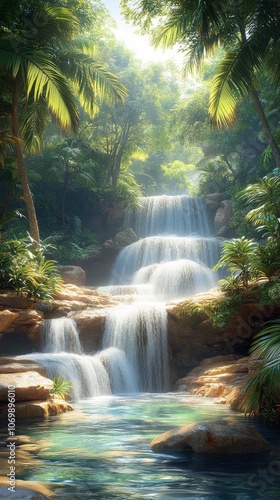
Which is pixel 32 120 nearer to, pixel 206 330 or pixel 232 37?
pixel 232 37

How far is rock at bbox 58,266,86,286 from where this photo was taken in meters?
21.1

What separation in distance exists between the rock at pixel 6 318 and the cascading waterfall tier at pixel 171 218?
16149mm

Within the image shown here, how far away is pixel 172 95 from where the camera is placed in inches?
1721

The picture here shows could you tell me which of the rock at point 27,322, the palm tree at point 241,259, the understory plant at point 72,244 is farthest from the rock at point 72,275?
the palm tree at point 241,259

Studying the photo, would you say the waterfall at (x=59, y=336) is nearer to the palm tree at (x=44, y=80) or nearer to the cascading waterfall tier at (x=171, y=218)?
the palm tree at (x=44, y=80)

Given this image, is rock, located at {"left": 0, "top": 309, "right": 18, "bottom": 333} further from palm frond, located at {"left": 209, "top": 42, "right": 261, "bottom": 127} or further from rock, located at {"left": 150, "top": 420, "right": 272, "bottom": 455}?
palm frond, located at {"left": 209, "top": 42, "right": 261, "bottom": 127}

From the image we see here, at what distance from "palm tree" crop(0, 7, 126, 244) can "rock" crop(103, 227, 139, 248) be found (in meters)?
8.44

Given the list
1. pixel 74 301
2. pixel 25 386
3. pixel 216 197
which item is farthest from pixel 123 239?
pixel 25 386

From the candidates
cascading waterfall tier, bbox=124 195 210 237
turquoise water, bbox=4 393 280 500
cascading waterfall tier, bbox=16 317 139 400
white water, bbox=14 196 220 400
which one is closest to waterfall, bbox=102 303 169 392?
white water, bbox=14 196 220 400

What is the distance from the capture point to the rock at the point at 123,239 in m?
26.3

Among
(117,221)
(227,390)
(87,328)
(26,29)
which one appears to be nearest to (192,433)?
(227,390)

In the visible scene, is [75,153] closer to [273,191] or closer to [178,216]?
[178,216]

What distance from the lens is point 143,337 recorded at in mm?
14516

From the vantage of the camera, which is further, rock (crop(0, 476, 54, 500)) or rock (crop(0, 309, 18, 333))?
rock (crop(0, 309, 18, 333))
